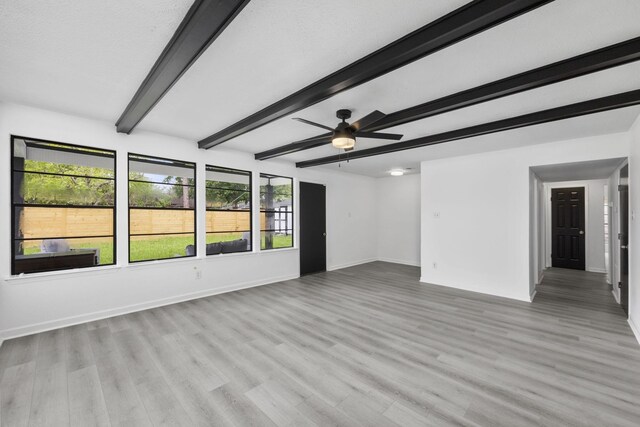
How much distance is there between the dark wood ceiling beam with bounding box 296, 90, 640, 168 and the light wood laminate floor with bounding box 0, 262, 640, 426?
2490mm

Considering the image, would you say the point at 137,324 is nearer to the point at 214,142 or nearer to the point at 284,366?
the point at 284,366

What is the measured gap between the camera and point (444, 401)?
79.2 inches

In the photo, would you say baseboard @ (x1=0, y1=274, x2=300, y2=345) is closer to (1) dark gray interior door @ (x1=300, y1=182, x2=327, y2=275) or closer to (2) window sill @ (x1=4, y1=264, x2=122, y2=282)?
(2) window sill @ (x1=4, y1=264, x2=122, y2=282)

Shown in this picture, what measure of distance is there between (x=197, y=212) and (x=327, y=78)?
3345mm

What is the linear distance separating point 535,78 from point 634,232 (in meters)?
2.71

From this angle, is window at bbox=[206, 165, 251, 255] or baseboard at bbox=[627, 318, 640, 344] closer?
baseboard at bbox=[627, 318, 640, 344]

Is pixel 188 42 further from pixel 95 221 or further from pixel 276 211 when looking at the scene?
pixel 276 211

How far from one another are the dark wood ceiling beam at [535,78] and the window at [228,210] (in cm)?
328

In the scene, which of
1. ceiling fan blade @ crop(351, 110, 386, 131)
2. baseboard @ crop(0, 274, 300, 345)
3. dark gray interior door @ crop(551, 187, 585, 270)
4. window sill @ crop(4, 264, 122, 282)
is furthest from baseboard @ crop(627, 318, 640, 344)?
window sill @ crop(4, 264, 122, 282)

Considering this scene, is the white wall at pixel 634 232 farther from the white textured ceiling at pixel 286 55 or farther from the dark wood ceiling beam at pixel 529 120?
the dark wood ceiling beam at pixel 529 120

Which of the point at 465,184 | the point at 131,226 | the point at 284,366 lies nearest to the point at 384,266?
the point at 465,184

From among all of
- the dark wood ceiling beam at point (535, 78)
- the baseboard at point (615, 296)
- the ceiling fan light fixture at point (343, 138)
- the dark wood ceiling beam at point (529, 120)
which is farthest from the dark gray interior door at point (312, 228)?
the baseboard at point (615, 296)

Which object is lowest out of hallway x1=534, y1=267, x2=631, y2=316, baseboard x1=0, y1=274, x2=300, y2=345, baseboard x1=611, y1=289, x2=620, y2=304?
hallway x1=534, y1=267, x2=631, y2=316

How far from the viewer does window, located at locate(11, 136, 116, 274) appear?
320 centimetres
